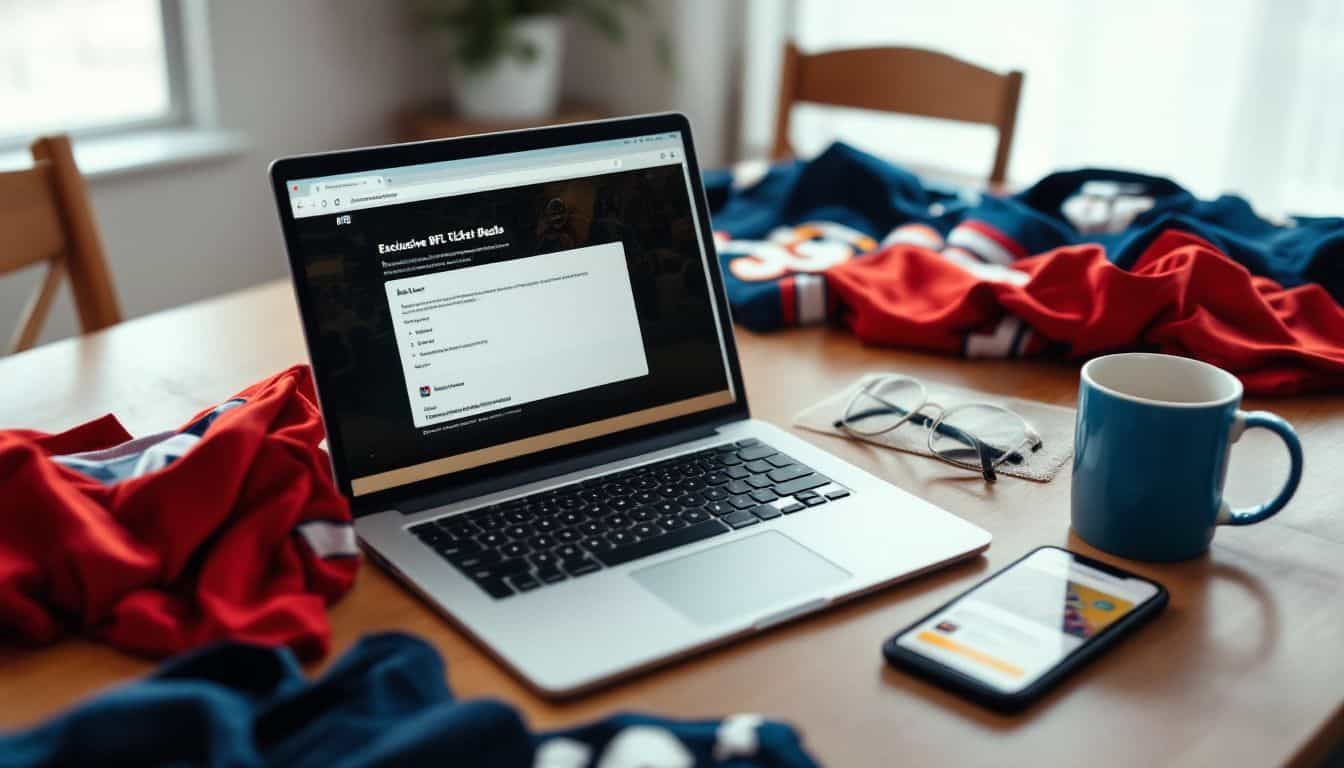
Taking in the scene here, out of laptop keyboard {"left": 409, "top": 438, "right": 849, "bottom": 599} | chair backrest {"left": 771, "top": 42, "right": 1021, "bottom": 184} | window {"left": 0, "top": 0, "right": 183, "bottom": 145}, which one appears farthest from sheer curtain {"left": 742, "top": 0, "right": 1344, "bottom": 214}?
laptop keyboard {"left": 409, "top": 438, "right": 849, "bottom": 599}

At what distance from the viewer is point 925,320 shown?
1.13 metres

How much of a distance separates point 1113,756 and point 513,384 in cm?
45

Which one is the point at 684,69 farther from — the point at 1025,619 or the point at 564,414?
the point at 1025,619

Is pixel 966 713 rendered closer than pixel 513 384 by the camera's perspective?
Yes

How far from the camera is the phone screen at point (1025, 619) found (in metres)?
0.65

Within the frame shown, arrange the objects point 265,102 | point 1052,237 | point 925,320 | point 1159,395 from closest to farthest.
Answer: point 1159,395 < point 925,320 < point 1052,237 < point 265,102

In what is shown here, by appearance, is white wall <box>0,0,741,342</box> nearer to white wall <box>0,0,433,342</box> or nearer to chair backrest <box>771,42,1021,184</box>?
white wall <box>0,0,433,342</box>

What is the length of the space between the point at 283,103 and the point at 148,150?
0.34 metres

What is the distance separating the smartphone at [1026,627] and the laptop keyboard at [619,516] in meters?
0.14

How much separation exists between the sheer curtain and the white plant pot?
2.04 ft

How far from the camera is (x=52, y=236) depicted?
1296mm

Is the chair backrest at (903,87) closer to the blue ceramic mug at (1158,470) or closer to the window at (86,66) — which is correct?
the blue ceramic mug at (1158,470)

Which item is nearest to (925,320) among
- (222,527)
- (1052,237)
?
(1052,237)

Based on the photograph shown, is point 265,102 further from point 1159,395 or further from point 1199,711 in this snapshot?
point 1199,711
